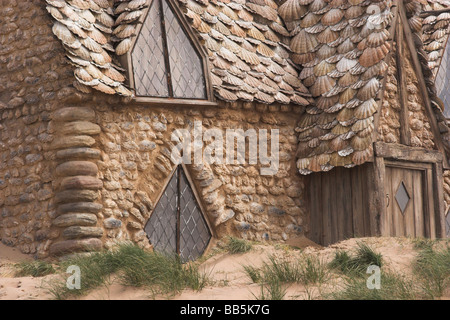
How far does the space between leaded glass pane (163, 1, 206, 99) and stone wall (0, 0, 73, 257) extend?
1.99 meters

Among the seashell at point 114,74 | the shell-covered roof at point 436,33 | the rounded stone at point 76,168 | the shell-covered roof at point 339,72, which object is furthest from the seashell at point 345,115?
the rounded stone at point 76,168

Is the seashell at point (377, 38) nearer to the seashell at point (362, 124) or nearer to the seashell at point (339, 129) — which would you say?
the seashell at point (362, 124)

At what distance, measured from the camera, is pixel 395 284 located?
7379 millimetres

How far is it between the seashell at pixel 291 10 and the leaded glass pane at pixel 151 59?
3.09 metres

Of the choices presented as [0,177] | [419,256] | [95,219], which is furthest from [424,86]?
[0,177]

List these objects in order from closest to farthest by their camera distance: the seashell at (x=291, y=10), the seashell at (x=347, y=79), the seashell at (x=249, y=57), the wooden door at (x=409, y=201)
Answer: the wooden door at (x=409, y=201), the seashell at (x=347, y=79), the seashell at (x=249, y=57), the seashell at (x=291, y=10)

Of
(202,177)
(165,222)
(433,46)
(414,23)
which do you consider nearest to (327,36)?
(414,23)

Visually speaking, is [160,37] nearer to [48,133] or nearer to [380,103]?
[48,133]

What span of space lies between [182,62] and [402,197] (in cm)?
465

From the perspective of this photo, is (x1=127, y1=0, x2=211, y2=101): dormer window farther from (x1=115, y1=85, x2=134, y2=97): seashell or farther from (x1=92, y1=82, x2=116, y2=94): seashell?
(x1=92, y1=82, x2=116, y2=94): seashell

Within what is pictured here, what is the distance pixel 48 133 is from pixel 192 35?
10.2 ft

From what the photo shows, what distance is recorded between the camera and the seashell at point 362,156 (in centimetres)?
1232

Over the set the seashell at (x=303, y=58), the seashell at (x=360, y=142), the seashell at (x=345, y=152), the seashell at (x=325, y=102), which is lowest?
the seashell at (x=345, y=152)

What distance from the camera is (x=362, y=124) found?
12.5m
